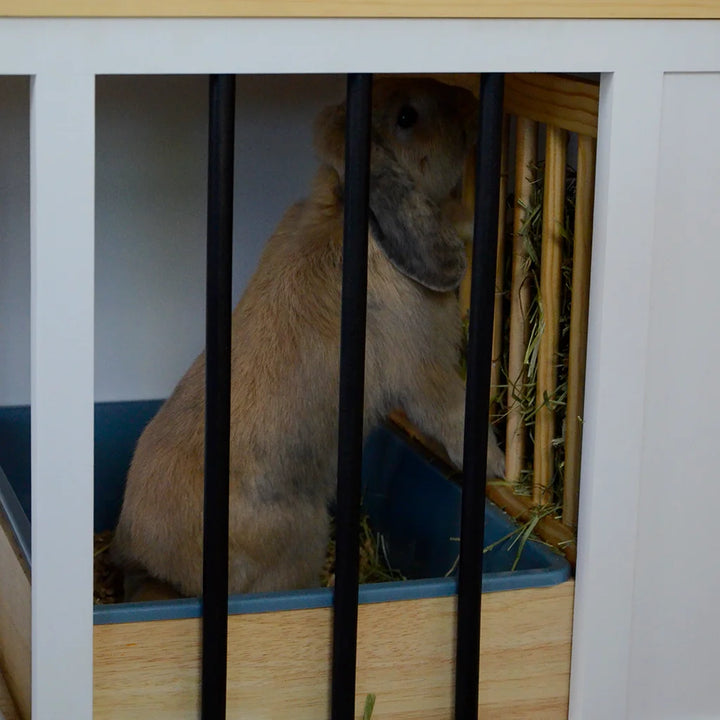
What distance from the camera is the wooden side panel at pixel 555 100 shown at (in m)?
2.02

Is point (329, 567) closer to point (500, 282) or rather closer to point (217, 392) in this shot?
point (500, 282)

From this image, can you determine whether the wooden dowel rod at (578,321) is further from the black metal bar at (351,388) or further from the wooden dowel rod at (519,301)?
the black metal bar at (351,388)

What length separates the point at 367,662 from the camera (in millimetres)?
1975

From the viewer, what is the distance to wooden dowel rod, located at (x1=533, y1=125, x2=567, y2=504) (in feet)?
7.02

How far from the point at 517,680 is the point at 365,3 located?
3.18ft

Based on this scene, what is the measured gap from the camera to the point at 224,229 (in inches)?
69.0

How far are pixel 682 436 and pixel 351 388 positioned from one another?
49cm

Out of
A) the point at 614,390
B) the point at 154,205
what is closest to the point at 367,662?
the point at 614,390

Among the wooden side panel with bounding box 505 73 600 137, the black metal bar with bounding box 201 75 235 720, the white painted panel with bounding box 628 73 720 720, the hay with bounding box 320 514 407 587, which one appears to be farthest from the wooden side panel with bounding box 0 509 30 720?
the wooden side panel with bounding box 505 73 600 137

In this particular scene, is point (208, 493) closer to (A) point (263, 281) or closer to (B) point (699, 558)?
(A) point (263, 281)

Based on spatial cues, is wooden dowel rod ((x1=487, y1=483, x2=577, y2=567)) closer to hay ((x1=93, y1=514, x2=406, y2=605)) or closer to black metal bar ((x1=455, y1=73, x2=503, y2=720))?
black metal bar ((x1=455, y1=73, x2=503, y2=720))

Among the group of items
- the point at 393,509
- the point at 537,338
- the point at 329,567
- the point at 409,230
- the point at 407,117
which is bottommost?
the point at 329,567

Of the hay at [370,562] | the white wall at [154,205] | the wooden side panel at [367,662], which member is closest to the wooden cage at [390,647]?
the wooden side panel at [367,662]

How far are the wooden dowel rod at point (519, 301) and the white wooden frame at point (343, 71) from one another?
357 mm
